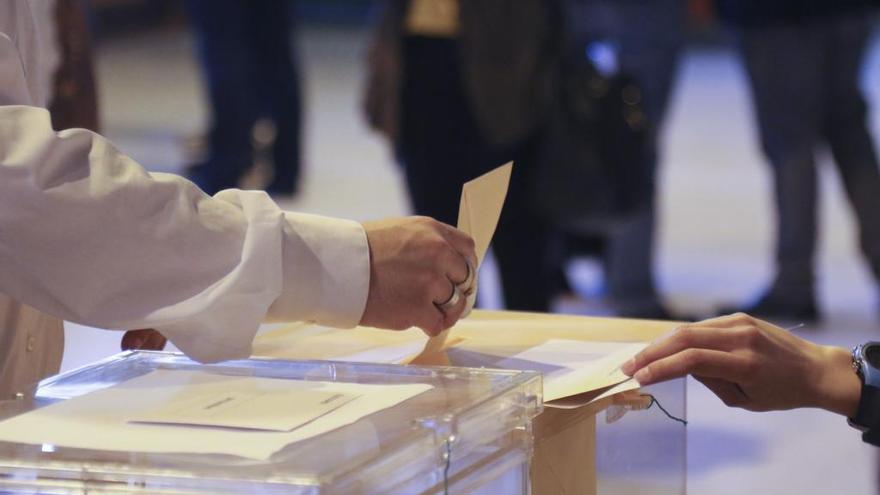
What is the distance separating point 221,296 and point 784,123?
10.8ft

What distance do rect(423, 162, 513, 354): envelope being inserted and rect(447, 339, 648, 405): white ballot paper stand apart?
0.06 m

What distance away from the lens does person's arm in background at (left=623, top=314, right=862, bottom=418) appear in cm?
121

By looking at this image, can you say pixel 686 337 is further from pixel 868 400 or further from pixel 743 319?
pixel 868 400

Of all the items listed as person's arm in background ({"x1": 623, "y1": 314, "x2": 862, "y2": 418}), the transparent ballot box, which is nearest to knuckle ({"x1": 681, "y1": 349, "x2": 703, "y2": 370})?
person's arm in background ({"x1": 623, "y1": 314, "x2": 862, "y2": 418})

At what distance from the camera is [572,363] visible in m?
1.28

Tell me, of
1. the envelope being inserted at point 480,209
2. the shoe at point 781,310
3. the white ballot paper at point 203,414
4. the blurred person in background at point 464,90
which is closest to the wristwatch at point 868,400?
the envelope being inserted at point 480,209

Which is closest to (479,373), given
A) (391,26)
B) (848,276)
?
(391,26)

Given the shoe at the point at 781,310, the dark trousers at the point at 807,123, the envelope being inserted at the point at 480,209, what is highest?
the envelope being inserted at the point at 480,209

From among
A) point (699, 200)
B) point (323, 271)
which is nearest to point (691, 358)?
point (323, 271)

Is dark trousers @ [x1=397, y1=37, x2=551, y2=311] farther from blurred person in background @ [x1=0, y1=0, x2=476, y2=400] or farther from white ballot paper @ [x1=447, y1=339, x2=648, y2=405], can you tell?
blurred person in background @ [x1=0, y1=0, x2=476, y2=400]

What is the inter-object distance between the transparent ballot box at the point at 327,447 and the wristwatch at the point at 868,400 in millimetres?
450

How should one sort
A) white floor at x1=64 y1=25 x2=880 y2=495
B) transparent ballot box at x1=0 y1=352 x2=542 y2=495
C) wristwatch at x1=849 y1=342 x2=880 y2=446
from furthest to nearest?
white floor at x1=64 y1=25 x2=880 y2=495 < wristwatch at x1=849 y1=342 x2=880 y2=446 < transparent ballot box at x1=0 y1=352 x2=542 y2=495

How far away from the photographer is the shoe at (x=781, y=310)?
4.01 metres

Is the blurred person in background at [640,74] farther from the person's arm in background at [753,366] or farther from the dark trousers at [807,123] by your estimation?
the person's arm in background at [753,366]
